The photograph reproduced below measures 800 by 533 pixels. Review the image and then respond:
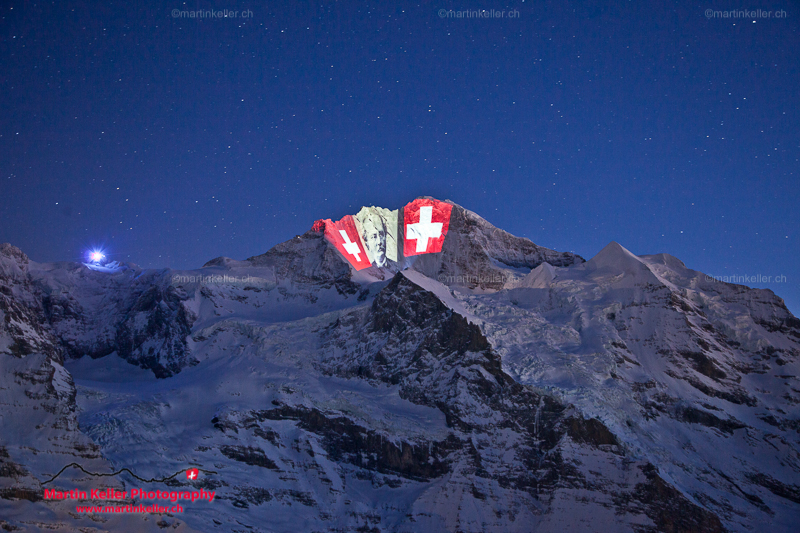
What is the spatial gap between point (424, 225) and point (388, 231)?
9.87m

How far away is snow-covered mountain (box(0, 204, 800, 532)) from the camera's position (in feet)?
310

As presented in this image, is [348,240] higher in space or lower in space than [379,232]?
lower

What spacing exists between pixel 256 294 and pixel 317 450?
54.2m

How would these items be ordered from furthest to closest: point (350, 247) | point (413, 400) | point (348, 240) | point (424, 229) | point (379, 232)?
point (424, 229)
point (379, 232)
point (348, 240)
point (350, 247)
point (413, 400)

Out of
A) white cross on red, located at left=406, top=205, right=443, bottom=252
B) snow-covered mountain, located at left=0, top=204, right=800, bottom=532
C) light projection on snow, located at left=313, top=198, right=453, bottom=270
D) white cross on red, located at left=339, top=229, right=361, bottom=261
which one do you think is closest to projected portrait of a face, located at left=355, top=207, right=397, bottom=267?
light projection on snow, located at left=313, top=198, right=453, bottom=270

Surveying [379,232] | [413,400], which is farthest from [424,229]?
[413,400]

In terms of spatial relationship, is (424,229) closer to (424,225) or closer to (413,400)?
(424,225)

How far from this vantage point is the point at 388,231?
177125 mm

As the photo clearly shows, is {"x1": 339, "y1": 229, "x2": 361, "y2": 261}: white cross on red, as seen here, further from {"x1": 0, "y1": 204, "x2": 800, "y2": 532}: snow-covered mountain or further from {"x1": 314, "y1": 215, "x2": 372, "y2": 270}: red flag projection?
{"x1": 0, "y1": 204, "x2": 800, "y2": 532}: snow-covered mountain

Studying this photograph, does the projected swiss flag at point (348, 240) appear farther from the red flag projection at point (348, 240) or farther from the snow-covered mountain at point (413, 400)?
the snow-covered mountain at point (413, 400)

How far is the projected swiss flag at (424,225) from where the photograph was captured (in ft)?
563

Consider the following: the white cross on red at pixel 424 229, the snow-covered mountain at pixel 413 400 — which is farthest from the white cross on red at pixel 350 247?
the snow-covered mountain at pixel 413 400

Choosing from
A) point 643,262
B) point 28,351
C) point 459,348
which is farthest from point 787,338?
point 28,351

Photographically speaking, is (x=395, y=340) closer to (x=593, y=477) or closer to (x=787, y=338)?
(x=593, y=477)
